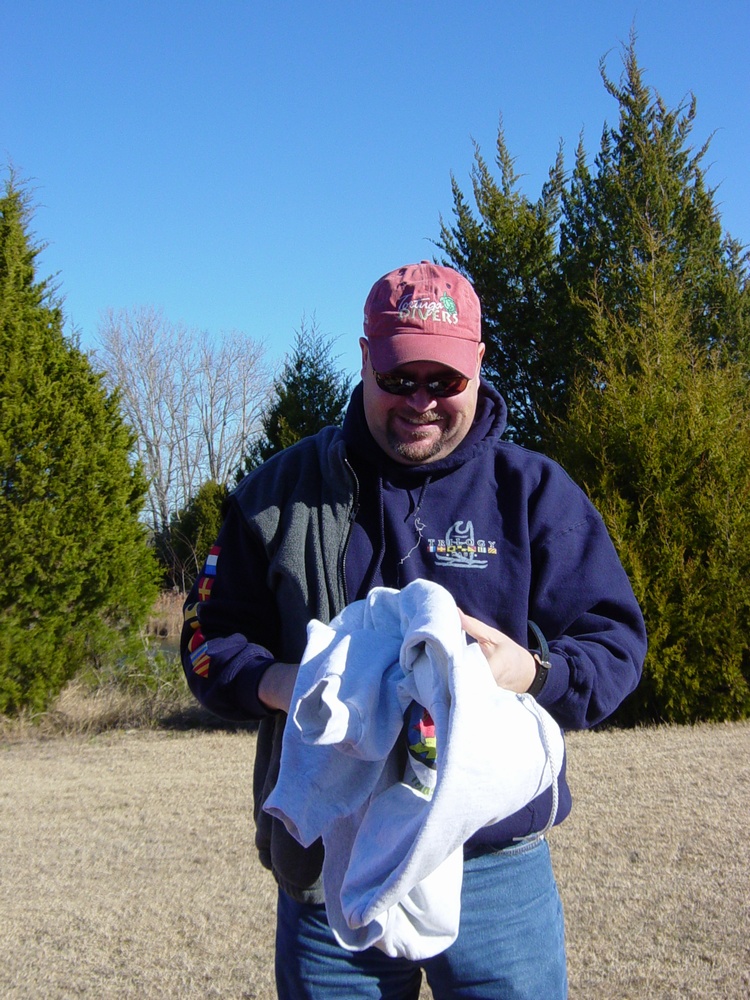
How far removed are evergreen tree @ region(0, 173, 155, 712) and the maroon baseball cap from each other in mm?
6708

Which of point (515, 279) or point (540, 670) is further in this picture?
point (515, 279)

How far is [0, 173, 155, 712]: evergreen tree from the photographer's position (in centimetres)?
808

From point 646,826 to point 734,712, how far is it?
2981mm

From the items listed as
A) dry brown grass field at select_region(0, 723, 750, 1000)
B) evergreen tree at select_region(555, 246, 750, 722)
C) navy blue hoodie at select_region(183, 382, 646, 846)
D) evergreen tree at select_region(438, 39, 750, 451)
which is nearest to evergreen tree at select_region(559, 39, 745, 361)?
evergreen tree at select_region(438, 39, 750, 451)

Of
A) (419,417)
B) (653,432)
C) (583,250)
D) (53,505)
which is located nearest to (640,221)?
(583,250)

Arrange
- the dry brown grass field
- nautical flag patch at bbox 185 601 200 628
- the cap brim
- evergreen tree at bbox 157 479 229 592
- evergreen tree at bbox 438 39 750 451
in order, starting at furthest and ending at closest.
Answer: evergreen tree at bbox 157 479 229 592, evergreen tree at bbox 438 39 750 451, the dry brown grass field, nautical flag patch at bbox 185 601 200 628, the cap brim

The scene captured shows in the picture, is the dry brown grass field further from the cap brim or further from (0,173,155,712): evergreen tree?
the cap brim

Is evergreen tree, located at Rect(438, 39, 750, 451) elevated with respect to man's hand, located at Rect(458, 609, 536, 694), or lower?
elevated

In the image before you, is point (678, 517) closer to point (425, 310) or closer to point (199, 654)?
point (425, 310)

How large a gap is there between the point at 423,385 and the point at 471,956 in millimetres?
1213

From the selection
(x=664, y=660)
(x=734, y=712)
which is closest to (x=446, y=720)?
(x=664, y=660)

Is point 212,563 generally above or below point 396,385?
below

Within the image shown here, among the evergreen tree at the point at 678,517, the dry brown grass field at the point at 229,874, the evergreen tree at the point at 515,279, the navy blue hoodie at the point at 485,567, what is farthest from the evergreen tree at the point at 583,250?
the navy blue hoodie at the point at 485,567

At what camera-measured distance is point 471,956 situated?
6.21 feet
